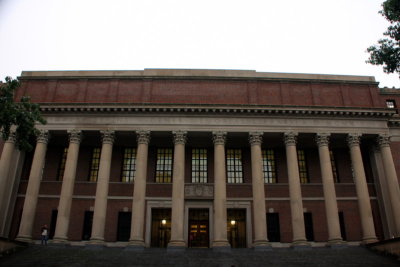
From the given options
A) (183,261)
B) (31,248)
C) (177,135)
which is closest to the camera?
(183,261)

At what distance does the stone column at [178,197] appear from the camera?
84.8 ft

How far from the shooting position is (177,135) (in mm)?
29078

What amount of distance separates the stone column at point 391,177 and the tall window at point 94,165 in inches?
991

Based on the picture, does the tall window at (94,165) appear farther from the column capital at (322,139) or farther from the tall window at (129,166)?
the column capital at (322,139)

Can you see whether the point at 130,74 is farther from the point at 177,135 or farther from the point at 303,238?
the point at 303,238

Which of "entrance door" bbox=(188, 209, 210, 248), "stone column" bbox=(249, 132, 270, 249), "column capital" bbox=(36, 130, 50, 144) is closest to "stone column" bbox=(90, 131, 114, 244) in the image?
"column capital" bbox=(36, 130, 50, 144)

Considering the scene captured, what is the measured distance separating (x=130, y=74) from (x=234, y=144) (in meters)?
11.6

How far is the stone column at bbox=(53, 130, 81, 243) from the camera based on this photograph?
1032 inches

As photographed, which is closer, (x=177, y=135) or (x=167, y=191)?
(x=177, y=135)

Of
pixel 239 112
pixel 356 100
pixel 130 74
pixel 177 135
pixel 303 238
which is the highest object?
pixel 130 74

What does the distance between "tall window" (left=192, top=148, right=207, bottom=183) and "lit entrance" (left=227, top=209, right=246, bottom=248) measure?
391cm

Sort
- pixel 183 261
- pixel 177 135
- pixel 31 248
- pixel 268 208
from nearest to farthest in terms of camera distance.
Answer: pixel 183 261, pixel 31 248, pixel 177 135, pixel 268 208

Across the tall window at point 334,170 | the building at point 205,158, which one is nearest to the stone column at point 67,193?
the building at point 205,158

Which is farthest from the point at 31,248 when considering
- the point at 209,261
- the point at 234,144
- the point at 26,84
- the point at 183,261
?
the point at 234,144
